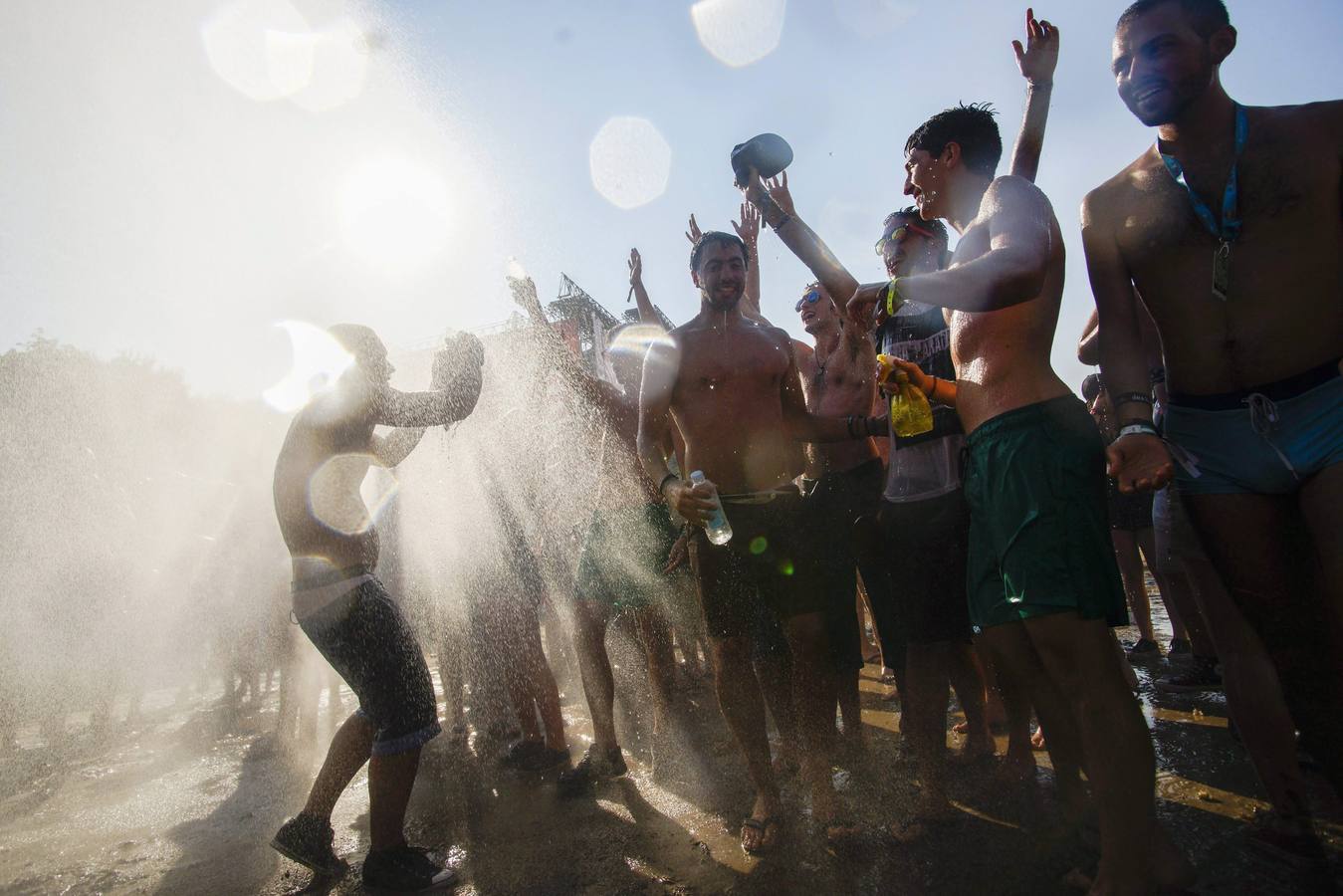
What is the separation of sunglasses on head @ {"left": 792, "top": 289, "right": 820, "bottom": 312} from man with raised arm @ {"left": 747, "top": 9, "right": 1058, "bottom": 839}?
3.00ft

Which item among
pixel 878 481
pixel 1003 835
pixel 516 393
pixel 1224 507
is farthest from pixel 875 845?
pixel 516 393

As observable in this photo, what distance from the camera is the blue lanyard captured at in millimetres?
1873

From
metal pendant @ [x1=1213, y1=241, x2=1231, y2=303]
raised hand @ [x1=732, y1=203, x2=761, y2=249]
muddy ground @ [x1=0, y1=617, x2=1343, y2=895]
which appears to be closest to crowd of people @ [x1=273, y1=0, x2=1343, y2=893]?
metal pendant @ [x1=1213, y1=241, x2=1231, y2=303]

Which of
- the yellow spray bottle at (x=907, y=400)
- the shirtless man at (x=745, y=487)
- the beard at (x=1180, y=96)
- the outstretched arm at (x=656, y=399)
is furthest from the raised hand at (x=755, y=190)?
the beard at (x=1180, y=96)

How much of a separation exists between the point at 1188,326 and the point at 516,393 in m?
4.22

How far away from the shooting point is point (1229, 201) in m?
1.88

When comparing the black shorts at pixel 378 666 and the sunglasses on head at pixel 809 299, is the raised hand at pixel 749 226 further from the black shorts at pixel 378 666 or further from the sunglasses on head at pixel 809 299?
the black shorts at pixel 378 666

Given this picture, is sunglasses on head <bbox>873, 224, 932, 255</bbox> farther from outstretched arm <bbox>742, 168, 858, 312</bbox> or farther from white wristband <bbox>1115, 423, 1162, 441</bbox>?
white wristband <bbox>1115, 423, 1162, 441</bbox>

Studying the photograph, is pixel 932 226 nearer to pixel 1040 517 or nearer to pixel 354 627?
pixel 1040 517

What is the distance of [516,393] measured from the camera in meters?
5.12

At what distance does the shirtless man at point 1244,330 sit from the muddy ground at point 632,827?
67 centimetres

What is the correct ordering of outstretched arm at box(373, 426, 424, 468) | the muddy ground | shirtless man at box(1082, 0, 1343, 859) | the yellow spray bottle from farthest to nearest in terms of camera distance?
outstretched arm at box(373, 426, 424, 468) → the yellow spray bottle → the muddy ground → shirtless man at box(1082, 0, 1343, 859)

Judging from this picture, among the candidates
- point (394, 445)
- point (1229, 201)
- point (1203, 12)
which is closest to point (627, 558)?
point (394, 445)

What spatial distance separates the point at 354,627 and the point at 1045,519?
8.93ft
